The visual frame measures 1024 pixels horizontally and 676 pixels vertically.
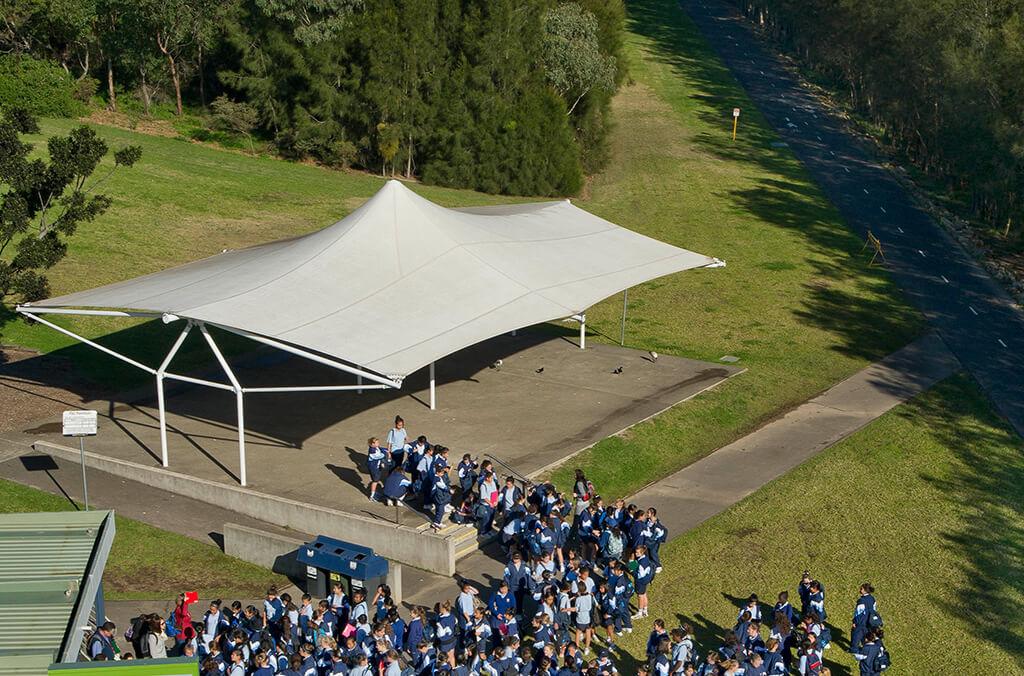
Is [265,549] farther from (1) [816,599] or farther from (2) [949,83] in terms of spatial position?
(2) [949,83]

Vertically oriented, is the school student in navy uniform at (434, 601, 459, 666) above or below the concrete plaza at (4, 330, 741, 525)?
above

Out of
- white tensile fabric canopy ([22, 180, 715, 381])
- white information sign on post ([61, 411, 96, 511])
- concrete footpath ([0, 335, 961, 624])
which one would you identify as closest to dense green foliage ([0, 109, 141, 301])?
white tensile fabric canopy ([22, 180, 715, 381])

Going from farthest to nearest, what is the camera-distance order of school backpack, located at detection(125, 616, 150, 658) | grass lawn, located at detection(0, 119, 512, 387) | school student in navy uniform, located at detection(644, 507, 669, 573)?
grass lawn, located at detection(0, 119, 512, 387)
school student in navy uniform, located at detection(644, 507, 669, 573)
school backpack, located at detection(125, 616, 150, 658)

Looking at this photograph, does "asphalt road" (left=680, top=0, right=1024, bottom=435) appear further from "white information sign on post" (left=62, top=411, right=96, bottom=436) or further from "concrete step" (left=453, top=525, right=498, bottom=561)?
"white information sign on post" (left=62, top=411, right=96, bottom=436)

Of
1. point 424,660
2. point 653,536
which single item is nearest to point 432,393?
point 653,536

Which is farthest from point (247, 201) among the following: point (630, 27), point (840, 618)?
point (630, 27)

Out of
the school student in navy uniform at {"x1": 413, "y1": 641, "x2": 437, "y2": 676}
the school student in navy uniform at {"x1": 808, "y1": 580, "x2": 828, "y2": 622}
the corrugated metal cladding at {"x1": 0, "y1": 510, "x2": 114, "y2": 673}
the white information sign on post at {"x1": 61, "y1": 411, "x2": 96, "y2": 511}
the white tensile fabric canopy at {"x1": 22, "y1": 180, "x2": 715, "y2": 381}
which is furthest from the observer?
the white tensile fabric canopy at {"x1": 22, "y1": 180, "x2": 715, "y2": 381}
